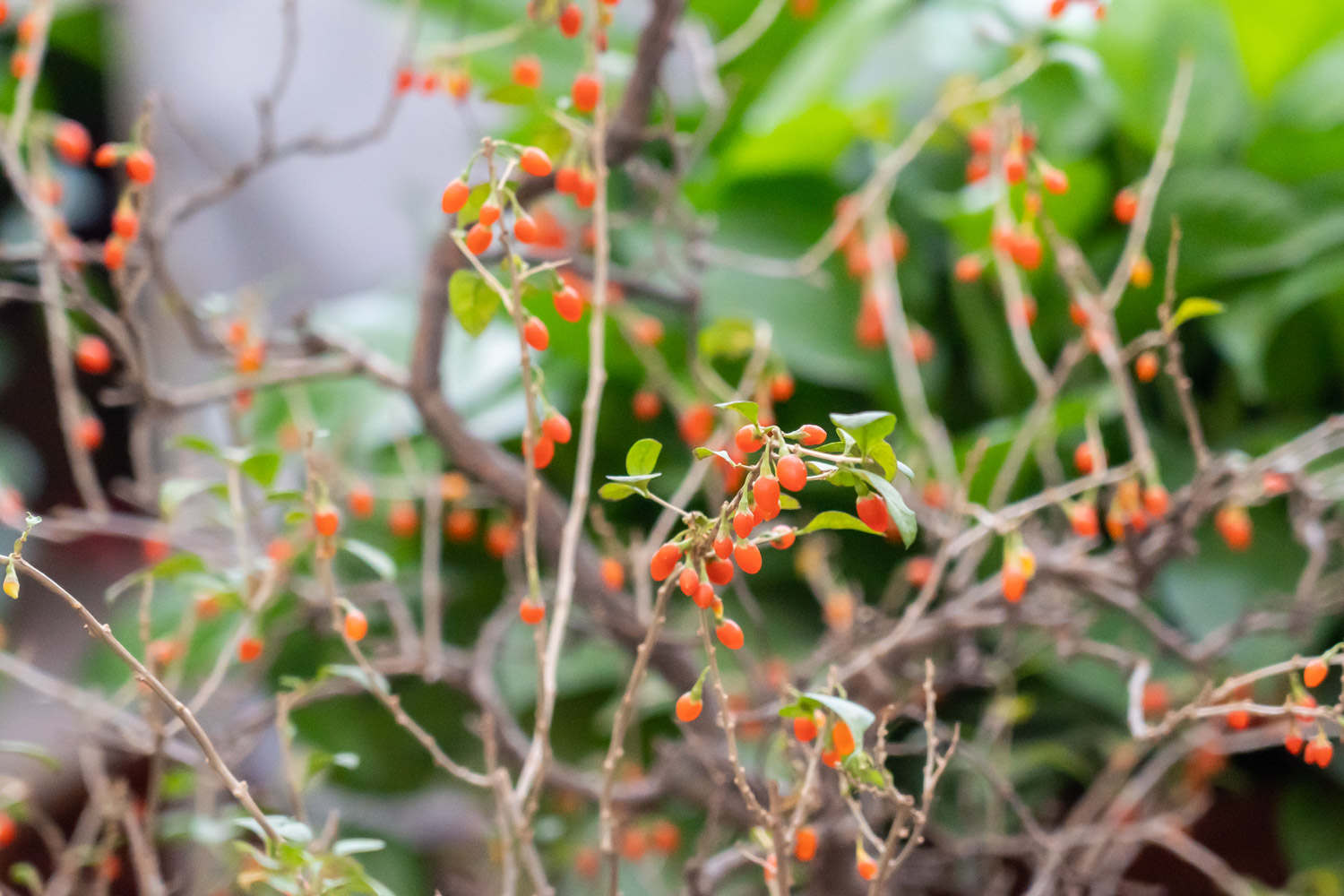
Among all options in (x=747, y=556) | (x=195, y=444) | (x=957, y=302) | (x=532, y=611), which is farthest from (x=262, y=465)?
(x=957, y=302)

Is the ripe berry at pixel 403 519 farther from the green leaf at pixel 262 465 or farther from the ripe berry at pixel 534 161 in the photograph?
the ripe berry at pixel 534 161

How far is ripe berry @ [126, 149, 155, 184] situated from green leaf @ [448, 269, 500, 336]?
0.90 ft

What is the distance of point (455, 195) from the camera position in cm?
36

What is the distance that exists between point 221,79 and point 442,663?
4.04 feet

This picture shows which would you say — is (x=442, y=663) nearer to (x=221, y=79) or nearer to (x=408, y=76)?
(x=408, y=76)

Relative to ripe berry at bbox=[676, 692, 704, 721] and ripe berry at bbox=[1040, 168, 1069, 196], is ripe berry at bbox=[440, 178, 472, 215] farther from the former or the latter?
ripe berry at bbox=[1040, 168, 1069, 196]

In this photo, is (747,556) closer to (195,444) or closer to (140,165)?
(195,444)

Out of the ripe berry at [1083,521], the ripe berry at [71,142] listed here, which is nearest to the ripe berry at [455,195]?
the ripe berry at [1083,521]

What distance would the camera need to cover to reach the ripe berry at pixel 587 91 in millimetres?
515

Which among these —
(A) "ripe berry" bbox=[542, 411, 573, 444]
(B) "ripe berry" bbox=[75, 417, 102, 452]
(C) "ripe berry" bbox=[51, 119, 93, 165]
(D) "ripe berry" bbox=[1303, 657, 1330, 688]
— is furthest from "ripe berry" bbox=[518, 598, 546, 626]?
(C) "ripe berry" bbox=[51, 119, 93, 165]

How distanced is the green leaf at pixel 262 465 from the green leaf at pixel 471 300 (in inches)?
6.1

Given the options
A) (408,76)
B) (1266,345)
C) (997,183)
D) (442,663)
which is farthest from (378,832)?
Result: (1266,345)

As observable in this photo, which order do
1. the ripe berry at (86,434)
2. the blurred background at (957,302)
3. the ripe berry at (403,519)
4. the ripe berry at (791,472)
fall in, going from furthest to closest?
the ripe berry at (403,519) → the blurred background at (957,302) → the ripe berry at (86,434) → the ripe berry at (791,472)

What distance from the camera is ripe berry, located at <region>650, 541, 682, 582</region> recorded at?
32 centimetres
